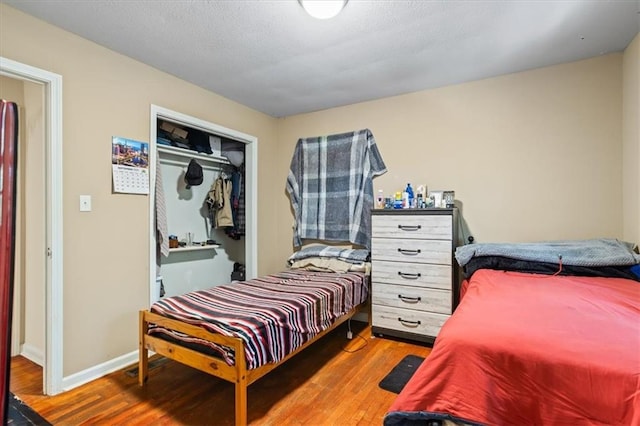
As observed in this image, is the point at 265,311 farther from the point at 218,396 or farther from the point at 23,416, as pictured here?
the point at 23,416

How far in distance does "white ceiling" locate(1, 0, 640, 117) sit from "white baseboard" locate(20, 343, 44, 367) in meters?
2.37

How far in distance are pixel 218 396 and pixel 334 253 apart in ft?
5.60

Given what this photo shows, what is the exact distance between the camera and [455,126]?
3000 millimetres

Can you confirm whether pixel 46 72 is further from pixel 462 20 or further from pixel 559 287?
pixel 559 287

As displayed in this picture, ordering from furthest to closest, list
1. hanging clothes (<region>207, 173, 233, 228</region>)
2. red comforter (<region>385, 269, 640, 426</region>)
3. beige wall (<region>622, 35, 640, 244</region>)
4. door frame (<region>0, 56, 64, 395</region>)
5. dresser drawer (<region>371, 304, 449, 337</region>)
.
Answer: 1. hanging clothes (<region>207, 173, 233, 228</region>)
2. dresser drawer (<region>371, 304, 449, 337</region>)
3. beige wall (<region>622, 35, 640, 244</region>)
4. door frame (<region>0, 56, 64, 395</region>)
5. red comforter (<region>385, 269, 640, 426</region>)

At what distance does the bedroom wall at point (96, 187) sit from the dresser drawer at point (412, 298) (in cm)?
201

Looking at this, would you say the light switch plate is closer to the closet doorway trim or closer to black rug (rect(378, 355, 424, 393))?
the closet doorway trim

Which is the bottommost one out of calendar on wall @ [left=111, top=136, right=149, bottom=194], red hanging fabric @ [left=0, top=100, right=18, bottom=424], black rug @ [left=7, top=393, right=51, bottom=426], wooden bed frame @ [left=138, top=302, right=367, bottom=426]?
black rug @ [left=7, top=393, right=51, bottom=426]

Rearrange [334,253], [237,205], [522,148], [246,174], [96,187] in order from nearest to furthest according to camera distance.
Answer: [96,187], [522,148], [334,253], [246,174], [237,205]

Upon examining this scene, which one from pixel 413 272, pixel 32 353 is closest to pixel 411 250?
pixel 413 272

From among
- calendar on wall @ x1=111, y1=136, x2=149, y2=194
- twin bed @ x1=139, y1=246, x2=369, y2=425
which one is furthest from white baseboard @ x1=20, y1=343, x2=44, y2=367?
calendar on wall @ x1=111, y1=136, x2=149, y2=194

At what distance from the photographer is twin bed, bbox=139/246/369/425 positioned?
1705 mm

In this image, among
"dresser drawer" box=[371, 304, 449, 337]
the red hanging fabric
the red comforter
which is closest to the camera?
the red hanging fabric

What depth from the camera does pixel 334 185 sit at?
11.7ft
